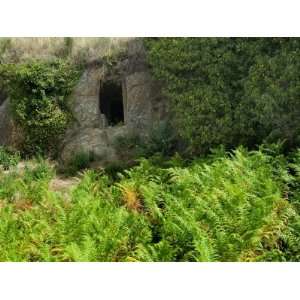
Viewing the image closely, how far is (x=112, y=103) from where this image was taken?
1455 centimetres

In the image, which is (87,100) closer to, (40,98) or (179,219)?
(40,98)

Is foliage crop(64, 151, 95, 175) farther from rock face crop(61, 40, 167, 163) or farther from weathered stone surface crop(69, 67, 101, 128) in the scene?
weathered stone surface crop(69, 67, 101, 128)

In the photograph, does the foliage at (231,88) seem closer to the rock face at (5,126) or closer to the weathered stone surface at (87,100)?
Result: the weathered stone surface at (87,100)

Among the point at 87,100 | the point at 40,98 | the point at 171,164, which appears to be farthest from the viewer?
the point at 87,100

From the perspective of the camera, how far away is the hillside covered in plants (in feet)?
24.1

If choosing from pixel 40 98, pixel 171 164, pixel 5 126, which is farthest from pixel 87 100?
pixel 171 164

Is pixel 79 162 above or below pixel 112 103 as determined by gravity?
below

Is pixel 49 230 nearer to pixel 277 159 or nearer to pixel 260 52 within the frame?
pixel 277 159

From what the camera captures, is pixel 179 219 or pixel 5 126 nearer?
pixel 179 219

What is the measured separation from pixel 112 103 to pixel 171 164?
12.5ft

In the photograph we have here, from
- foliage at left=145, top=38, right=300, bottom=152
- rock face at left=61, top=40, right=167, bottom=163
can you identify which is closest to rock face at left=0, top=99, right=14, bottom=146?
rock face at left=61, top=40, right=167, bottom=163

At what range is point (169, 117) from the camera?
12.7 meters

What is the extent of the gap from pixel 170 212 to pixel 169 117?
192 inches

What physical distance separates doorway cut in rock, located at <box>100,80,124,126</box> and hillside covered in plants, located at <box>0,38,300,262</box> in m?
0.65
